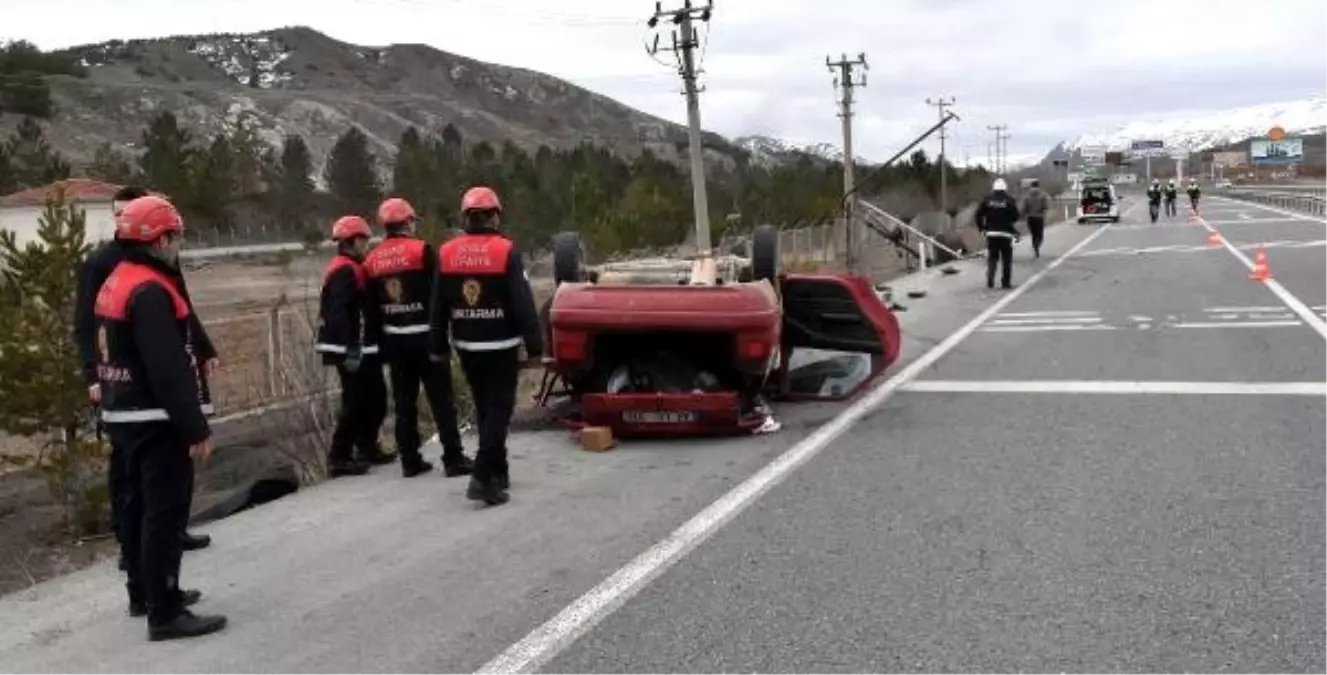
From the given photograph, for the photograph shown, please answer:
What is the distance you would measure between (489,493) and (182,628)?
86.4 inches

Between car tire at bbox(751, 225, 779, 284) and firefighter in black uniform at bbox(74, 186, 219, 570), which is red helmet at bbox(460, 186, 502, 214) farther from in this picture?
car tire at bbox(751, 225, 779, 284)

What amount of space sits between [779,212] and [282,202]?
30532 millimetres

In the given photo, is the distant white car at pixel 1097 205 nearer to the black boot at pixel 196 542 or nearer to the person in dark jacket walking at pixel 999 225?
the person in dark jacket walking at pixel 999 225

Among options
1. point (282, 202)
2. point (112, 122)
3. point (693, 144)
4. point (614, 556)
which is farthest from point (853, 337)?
point (112, 122)

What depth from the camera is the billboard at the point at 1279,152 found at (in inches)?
5153

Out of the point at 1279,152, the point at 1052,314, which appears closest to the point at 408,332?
the point at 1052,314

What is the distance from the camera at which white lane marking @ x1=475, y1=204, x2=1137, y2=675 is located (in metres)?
4.47

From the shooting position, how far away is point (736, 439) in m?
8.44

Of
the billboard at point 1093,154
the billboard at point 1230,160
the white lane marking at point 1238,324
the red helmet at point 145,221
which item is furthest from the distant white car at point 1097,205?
the billboard at point 1230,160

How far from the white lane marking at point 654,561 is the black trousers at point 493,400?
130 cm

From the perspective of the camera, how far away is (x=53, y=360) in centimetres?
1047

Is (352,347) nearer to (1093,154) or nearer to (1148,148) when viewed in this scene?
(1093,154)

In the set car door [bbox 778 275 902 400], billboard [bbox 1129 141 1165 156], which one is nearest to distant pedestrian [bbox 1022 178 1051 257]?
car door [bbox 778 275 902 400]

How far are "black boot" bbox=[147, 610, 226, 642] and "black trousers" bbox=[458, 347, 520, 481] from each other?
7.07 feet
